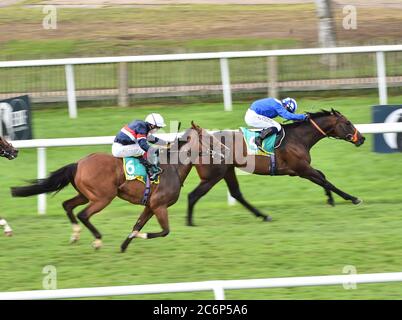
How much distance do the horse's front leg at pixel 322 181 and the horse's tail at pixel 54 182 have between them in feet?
8.97

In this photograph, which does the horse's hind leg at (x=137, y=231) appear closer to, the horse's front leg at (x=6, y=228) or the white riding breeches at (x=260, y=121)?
the horse's front leg at (x=6, y=228)

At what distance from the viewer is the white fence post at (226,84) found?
14.7 metres

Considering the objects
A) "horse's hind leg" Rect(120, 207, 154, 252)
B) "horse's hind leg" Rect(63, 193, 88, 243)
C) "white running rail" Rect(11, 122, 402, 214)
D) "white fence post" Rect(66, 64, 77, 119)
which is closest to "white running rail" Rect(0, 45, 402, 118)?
"white fence post" Rect(66, 64, 77, 119)

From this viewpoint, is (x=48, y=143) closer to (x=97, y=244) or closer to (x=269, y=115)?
(x=97, y=244)

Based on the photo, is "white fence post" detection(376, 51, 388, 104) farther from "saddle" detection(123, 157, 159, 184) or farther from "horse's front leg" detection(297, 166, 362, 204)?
"saddle" detection(123, 157, 159, 184)

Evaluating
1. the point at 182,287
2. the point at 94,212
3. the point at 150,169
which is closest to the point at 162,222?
the point at 150,169

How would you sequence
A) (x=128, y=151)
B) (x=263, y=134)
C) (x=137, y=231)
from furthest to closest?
(x=263, y=134) → (x=128, y=151) → (x=137, y=231)

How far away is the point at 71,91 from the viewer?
1484 centimetres

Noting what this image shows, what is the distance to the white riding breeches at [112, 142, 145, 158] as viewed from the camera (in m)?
9.66

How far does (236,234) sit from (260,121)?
5.32 feet

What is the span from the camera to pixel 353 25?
1923 cm

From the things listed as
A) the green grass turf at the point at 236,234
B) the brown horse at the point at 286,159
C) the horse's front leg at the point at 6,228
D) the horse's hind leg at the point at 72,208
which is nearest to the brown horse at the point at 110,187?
the horse's hind leg at the point at 72,208

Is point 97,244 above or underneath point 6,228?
underneath

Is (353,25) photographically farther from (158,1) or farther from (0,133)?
(0,133)
